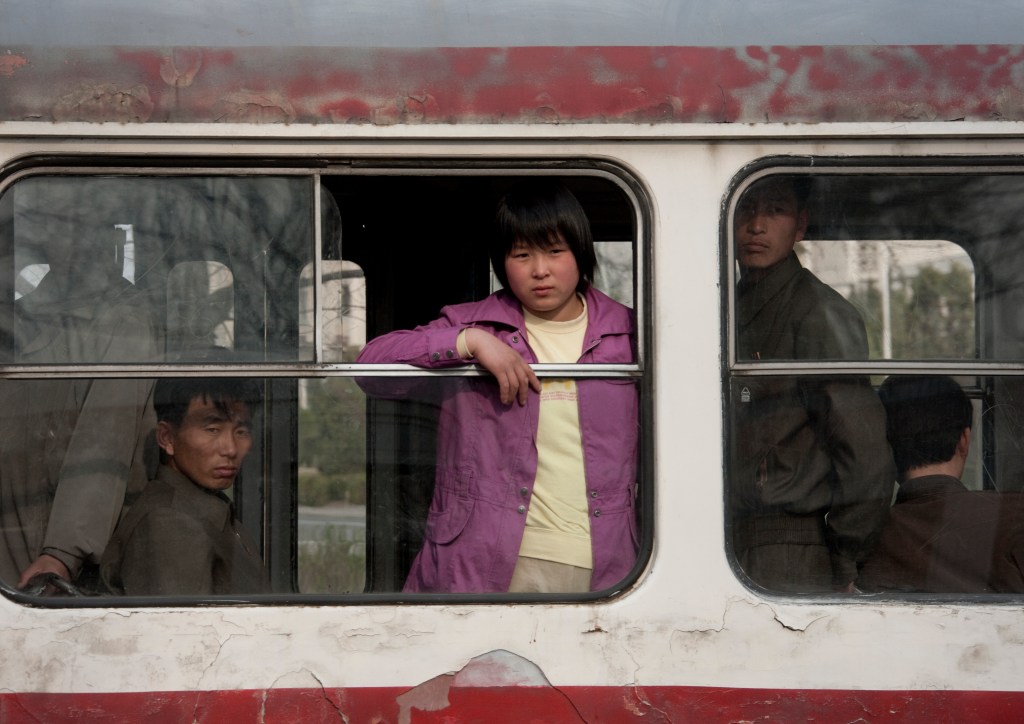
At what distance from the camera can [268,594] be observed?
2436mm

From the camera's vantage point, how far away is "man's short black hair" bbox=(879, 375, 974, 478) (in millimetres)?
2430

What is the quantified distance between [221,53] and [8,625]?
1.28 meters

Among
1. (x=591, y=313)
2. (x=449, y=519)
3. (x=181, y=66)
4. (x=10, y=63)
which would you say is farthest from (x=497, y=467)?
(x=10, y=63)

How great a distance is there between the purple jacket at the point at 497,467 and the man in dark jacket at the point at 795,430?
24 centimetres

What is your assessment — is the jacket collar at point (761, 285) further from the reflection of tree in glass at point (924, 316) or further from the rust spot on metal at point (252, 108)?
the rust spot on metal at point (252, 108)

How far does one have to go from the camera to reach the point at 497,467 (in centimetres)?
246

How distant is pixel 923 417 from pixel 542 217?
936mm

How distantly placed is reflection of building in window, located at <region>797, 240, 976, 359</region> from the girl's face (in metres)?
0.51

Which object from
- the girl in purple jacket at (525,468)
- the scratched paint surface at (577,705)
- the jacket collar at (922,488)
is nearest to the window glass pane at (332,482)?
the girl in purple jacket at (525,468)

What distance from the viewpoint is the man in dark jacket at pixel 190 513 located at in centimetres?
243

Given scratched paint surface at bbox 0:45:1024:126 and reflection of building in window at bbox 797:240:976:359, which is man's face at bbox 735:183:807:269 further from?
scratched paint surface at bbox 0:45:1024:126

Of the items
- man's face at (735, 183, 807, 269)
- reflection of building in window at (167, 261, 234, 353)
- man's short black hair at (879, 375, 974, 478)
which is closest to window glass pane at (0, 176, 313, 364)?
reflection of building in window at (167, 261, 234, 353)

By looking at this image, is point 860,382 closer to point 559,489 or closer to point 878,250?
point 878,250

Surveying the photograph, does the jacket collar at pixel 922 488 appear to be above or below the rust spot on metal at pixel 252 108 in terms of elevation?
below
